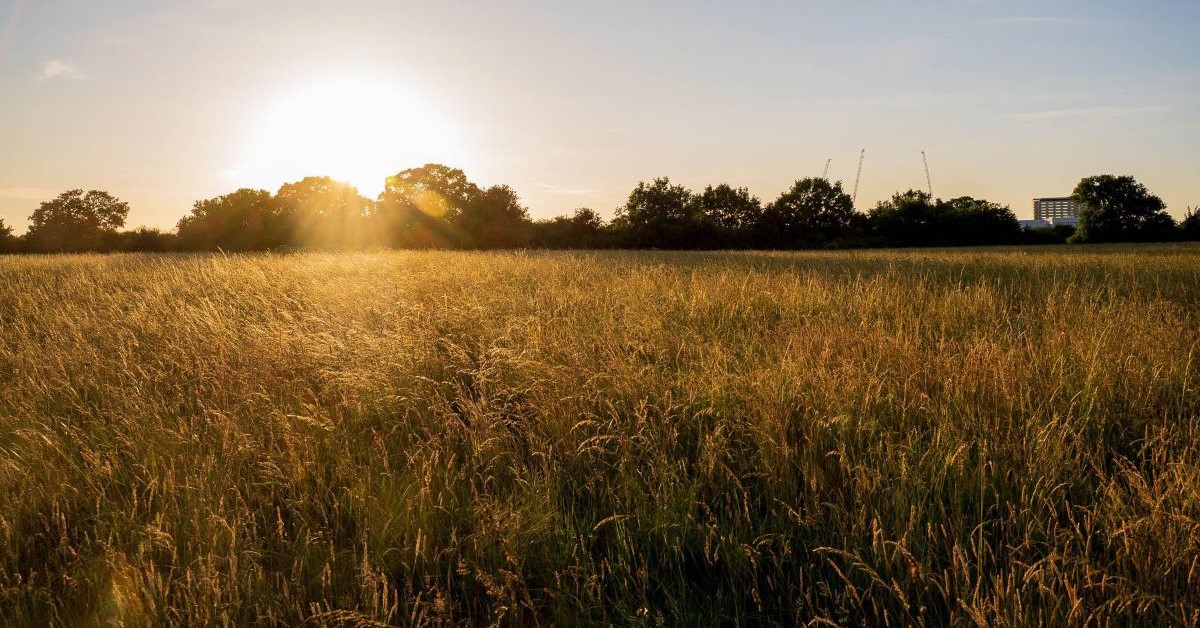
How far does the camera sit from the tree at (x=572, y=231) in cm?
4454

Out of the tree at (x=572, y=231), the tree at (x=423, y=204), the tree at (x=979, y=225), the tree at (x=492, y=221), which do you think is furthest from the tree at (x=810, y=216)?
the tree at (x=423, y=204)

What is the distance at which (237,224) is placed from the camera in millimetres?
42500

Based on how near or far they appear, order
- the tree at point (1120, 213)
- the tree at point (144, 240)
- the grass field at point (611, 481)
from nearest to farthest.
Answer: the grass field at point (611, 481) < the tree at point (144, 240) < the tree at point (1120, 213)

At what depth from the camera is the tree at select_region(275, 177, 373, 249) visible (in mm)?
42469

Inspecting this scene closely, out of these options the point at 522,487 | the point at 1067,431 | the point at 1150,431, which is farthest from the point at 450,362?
the point at 1150,431

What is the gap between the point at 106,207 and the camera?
165 ft

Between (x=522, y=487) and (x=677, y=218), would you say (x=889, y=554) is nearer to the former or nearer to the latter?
(x=522, y=487)

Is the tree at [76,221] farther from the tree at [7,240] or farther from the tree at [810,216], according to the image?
the tree at [810,216]

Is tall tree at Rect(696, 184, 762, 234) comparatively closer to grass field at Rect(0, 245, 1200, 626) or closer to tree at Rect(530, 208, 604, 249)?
tree at Rect(530, 208, 604, 249)

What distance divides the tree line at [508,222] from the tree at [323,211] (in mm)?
87

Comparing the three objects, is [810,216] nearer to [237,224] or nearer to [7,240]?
[237,224]

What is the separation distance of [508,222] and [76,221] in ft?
111

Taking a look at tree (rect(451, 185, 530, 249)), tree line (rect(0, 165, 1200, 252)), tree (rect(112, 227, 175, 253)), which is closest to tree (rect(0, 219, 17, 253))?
tree line (rect(0, 165, 1200, 252))

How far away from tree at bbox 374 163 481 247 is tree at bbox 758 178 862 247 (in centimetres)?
2345
